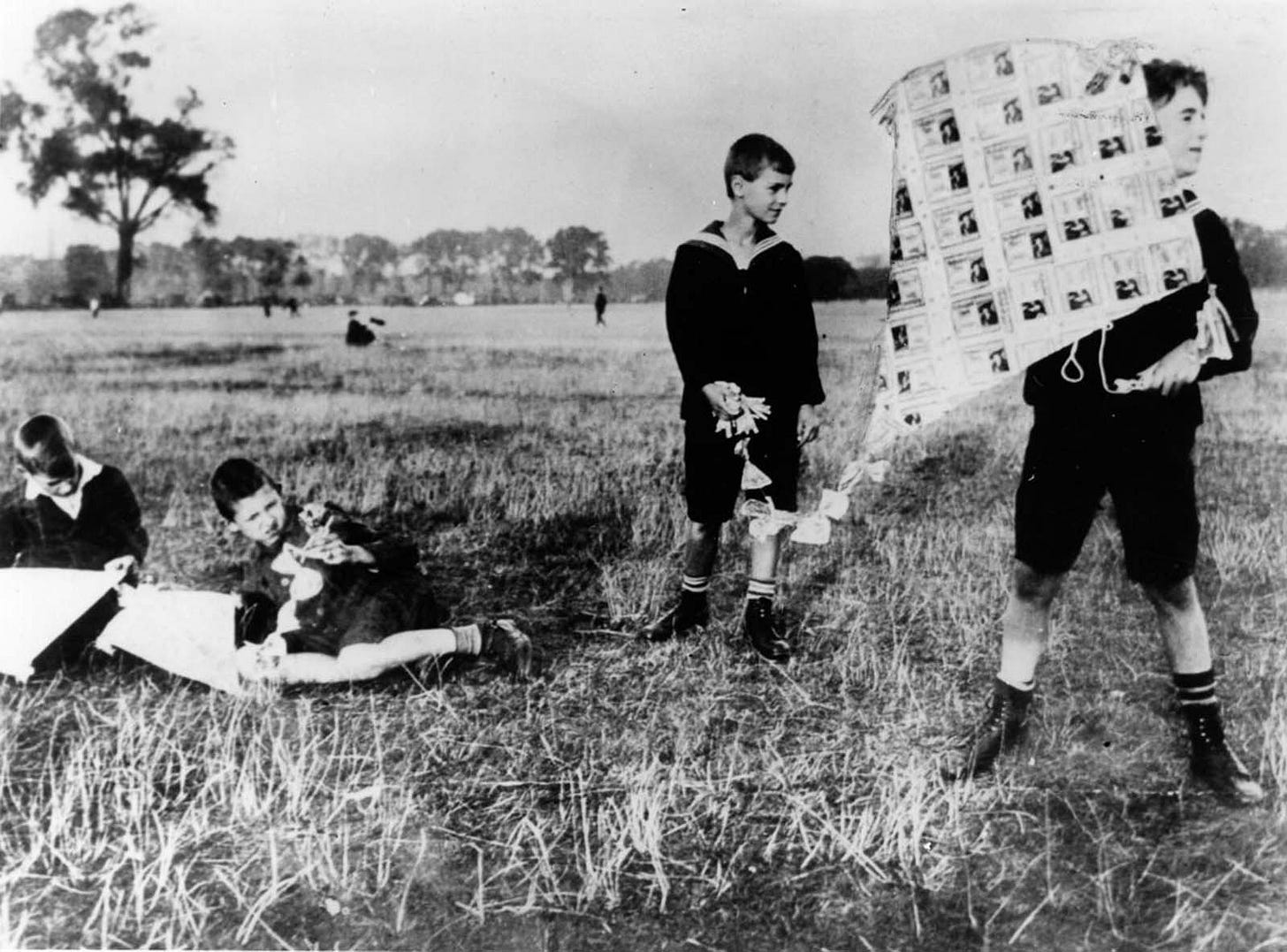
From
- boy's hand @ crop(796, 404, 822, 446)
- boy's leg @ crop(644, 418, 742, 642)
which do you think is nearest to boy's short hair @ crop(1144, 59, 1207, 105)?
boy's hand @ crop(796, 404, 822, 446)

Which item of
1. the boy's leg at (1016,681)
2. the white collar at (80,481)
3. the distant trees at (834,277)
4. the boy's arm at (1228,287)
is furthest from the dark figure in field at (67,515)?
the boy's arm at (1228,287)

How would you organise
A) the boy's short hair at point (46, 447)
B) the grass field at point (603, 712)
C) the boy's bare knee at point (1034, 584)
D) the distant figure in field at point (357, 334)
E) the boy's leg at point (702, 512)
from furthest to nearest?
the distant figure in field at point (357, 334), the boy's short hair at point (46, 447), the boy's leg at point (702, 512), the boy's bare knee at point (1034, 584), the grass field at point (603, 712)

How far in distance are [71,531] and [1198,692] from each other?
2.95 m

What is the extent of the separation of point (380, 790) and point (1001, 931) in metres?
1.45

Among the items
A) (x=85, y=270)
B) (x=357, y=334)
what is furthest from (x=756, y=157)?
(x=85, y=270)

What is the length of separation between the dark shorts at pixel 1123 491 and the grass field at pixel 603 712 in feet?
1.08

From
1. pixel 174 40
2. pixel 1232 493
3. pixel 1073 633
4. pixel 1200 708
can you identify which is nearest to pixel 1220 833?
pixel 1200 708

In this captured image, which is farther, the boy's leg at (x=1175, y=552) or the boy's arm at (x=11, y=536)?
the boy's arm at (x=11, y=536)

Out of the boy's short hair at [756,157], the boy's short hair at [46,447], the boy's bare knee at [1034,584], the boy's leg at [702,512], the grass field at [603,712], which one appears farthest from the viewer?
the boy's short hair at [46,447]

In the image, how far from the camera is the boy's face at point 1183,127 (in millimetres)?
2121

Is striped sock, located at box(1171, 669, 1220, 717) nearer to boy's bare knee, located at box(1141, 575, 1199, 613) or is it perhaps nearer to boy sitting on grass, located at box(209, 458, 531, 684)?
boy's bare knee, located at box(1141, 575, 1199, 613)

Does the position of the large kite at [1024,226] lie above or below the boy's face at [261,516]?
above

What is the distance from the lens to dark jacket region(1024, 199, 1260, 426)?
207 cm

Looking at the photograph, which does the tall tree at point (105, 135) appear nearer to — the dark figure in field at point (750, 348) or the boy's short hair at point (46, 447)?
the boy's short hair at point (46, 447)
